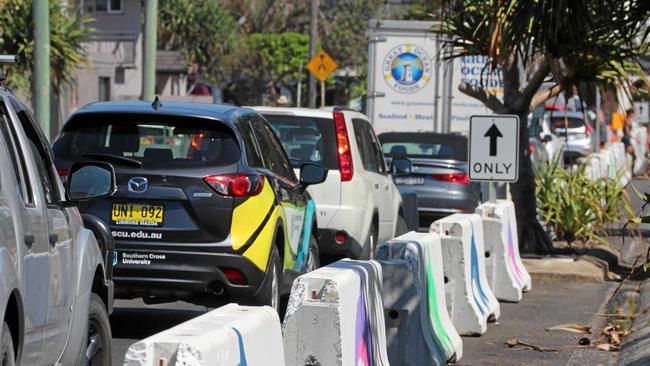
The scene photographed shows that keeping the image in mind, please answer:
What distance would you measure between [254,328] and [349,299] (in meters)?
1.72

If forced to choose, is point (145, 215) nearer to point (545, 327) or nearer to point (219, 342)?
point (545, 327)

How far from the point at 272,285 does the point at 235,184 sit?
855 mm

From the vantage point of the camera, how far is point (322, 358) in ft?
20.5

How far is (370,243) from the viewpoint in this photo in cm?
1440

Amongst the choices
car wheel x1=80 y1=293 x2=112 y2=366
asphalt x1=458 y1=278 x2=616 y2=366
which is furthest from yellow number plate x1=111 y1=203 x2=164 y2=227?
car wheel x1=80 y1=293 x2=112 y2=366

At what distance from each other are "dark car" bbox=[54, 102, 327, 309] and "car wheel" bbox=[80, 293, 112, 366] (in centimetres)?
261

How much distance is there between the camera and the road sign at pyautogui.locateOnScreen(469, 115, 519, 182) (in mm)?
14023

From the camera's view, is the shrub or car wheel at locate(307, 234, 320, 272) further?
the shrub

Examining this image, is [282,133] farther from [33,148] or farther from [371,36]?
[371,36]

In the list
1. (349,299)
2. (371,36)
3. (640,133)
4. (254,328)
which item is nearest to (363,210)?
(349,299)

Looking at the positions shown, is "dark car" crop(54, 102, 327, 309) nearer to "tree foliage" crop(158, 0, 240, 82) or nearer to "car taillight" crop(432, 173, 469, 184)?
"car taillight" crop(432, 173, 469, 184)

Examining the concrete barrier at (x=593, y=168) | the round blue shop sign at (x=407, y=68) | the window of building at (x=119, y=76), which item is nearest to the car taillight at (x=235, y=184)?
the concrete barrier at (x=593, y=168)

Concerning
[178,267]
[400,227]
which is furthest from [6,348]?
[400,227]

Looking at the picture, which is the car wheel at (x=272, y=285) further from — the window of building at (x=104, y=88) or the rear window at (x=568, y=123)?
the window of building at (x=104, y=88)
